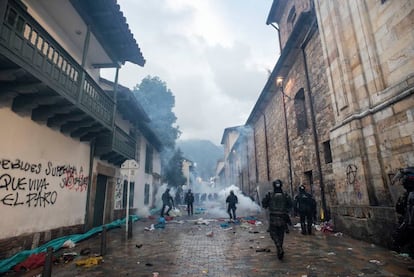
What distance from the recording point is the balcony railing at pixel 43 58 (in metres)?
4.70

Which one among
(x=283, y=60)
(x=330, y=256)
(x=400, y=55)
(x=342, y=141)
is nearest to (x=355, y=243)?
(x=330, y=256)

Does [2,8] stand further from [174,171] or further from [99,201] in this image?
[174,171]

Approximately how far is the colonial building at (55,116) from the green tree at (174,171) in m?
20.6

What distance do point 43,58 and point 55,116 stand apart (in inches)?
80.0

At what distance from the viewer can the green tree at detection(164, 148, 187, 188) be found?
3219cm

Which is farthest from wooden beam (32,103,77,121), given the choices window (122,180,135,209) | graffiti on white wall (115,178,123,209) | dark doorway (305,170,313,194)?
dark doorway (305,170,313,194)

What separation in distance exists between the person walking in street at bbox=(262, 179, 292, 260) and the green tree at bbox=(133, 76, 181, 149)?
2385cm

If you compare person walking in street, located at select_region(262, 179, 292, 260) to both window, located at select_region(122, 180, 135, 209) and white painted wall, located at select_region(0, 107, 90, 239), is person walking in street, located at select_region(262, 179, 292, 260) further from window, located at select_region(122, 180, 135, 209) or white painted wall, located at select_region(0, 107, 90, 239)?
window, located at select_region(122, 180, 135, 209)

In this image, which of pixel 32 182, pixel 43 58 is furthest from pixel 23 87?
pixel 32 182

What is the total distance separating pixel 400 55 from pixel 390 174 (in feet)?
9.93

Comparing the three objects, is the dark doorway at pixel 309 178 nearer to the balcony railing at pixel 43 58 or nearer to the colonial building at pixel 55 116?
the colonial building at pixel 55 116

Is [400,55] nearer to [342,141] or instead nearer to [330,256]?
[342,141]

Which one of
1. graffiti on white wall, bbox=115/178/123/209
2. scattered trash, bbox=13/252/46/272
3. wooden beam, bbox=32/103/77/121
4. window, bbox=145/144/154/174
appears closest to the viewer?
scattered trash, bbox=13/252/46/272

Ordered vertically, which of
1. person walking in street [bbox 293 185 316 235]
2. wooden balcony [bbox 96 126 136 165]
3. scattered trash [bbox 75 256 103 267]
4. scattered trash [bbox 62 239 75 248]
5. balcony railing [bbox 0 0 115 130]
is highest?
balcony railing [bbox 0 0 115 130]
